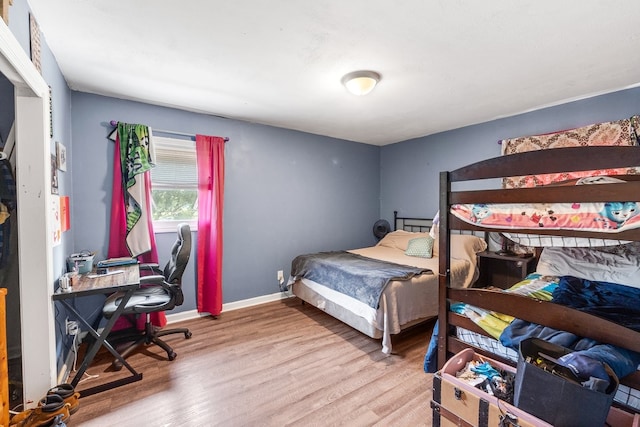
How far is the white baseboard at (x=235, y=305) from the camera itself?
300 cm

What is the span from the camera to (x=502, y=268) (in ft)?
10.4

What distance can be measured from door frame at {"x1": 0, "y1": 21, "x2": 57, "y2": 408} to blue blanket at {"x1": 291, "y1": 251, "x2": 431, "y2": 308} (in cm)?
211

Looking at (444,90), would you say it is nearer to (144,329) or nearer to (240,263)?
(240,263)

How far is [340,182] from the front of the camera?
14.1ft

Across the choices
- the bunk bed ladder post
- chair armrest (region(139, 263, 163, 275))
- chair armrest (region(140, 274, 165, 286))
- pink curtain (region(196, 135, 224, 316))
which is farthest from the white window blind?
the bunk bed ladder post

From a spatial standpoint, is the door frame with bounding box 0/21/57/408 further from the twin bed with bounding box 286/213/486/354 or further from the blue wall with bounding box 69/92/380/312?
the twin bed with bounding box 286/213/486/354

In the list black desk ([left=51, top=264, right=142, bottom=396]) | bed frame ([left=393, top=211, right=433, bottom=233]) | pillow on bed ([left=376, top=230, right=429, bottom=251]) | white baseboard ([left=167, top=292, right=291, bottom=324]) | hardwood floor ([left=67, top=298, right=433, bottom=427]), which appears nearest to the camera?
hardwood floor ([left=67, top=298, right=433, bottom=427])

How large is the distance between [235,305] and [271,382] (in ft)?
5.10

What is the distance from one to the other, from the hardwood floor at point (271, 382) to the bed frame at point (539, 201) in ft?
1.59

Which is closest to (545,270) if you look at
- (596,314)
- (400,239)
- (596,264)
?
(596,264)

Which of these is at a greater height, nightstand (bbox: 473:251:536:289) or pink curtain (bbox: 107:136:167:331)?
pink curtain (bbox: 107:136:167:331)

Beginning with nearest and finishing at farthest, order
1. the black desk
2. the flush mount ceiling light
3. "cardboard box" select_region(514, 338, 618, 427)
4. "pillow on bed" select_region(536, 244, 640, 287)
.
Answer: "cardboard box" select_region(514, 338, 618, 427) → the black desk → "pillow on bed" select_region(536, 244, 640, 287) → the flush mount ceiling light

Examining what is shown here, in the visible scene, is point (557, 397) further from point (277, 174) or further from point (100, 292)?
point (277, 174)

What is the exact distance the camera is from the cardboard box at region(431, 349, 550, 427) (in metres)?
1.10
